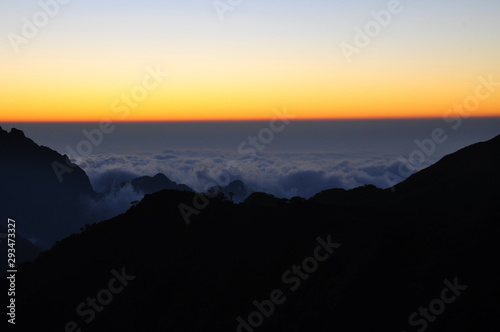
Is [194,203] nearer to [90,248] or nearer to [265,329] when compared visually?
[90,248]

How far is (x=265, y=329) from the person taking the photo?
24469 millimetres

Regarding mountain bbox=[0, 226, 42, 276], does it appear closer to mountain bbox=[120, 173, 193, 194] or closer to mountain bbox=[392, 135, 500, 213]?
mountain bbox=[392, 135, 500, 213]

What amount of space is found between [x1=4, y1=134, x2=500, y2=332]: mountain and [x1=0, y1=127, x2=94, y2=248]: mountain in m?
96.1

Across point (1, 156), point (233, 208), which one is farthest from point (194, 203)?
point (1, 156)

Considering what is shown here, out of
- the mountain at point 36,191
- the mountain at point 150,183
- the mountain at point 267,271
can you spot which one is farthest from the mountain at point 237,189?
the mountain at point 267,271

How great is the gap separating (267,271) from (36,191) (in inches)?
4538

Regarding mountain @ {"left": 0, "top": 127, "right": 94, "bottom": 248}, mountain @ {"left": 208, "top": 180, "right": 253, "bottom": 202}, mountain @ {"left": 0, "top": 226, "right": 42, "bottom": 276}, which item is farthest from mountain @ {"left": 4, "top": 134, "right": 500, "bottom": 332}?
mountain @ {"left": 208, "top": 180, "right": 253, "bottom": 202}

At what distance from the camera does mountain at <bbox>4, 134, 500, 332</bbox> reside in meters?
22.6

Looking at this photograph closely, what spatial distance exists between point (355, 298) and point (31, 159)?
392 ft

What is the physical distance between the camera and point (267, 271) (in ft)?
95.6

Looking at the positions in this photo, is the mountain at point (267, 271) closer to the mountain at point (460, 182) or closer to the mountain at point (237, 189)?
the mountain at point (460, 182)

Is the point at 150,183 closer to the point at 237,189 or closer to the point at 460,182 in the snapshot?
the point at 237,189

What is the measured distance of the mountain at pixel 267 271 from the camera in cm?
2261

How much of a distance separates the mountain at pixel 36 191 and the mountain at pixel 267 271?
3784 inches
